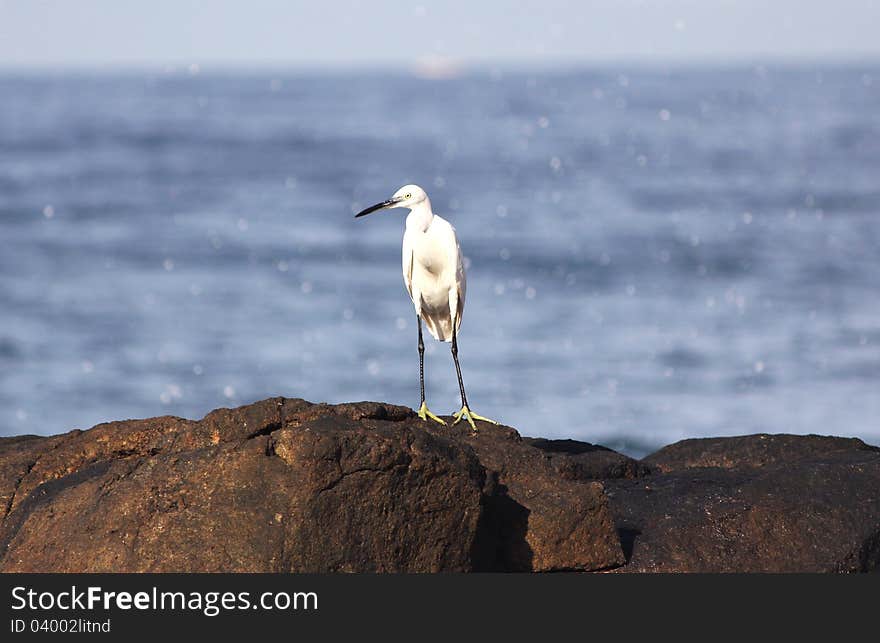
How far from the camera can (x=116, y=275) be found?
34312mm

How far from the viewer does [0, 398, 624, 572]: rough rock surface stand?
6301 millimetres

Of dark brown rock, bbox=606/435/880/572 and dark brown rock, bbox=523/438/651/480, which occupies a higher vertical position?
dark brown rock, bbox=523/438/651/480

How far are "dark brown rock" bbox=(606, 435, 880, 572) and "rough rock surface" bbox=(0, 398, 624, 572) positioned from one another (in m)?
0.47

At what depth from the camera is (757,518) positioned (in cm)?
738

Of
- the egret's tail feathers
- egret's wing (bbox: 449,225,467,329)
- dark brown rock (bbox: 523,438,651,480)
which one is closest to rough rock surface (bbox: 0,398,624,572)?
dark brown rock (bbox: 523,438,651,480)

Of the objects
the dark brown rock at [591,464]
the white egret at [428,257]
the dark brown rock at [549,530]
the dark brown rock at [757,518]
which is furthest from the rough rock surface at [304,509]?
the white egret at [428,257]

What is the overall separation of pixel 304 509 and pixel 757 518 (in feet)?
8.64

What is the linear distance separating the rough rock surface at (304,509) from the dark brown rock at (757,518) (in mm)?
465

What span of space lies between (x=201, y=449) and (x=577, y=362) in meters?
18.4

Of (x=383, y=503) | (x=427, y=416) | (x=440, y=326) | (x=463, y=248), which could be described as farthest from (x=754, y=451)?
(x=463, y=248)

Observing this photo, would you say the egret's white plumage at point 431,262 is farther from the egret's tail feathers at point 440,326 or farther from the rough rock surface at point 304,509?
the rough rock surface at point 304,509

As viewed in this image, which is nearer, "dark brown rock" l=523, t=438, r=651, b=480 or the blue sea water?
"dark brown rock" l=523, t=438, r=651, b=480

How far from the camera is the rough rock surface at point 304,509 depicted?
A: 630cm

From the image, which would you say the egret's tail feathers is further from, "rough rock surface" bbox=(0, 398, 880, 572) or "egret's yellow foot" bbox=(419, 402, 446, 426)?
"rough rock surface" bbox=(0, 398, 880, 572)
